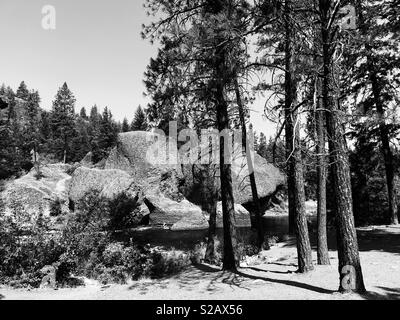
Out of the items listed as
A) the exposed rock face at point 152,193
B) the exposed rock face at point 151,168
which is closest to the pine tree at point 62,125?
the exposed rock face at point 151,168

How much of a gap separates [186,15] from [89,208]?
23.9 feet

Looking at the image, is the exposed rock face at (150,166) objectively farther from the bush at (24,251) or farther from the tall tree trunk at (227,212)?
the bush at (24,251)

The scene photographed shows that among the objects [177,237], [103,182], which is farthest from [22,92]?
[177,237]

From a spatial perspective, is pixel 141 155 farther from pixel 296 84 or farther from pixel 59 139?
pixel 59 139

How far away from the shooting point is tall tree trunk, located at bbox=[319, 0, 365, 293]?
22.2ft

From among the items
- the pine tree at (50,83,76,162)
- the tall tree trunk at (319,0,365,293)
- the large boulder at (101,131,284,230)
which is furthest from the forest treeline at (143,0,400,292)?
the pine tree at (50,83,76,162)

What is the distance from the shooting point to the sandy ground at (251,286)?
727 cm

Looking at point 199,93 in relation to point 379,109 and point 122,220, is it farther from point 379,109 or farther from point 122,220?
point 379,109

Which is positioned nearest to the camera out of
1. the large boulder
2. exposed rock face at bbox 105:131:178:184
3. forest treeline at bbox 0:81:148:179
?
the large boulder

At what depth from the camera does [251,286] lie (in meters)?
8.16

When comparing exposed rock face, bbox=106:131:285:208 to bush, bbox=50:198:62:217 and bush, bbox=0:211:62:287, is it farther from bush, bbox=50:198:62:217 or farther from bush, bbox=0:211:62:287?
bush, bbox=0:211:62:287

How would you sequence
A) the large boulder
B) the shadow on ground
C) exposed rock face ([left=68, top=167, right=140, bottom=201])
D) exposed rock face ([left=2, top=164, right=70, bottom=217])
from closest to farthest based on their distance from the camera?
the shadow on ground → exposed rock face ([left=68, top=167, right=140, bottom=201]) → the large boulder → exposed rock face ([left=2, top=164, right=70, bottom=217])

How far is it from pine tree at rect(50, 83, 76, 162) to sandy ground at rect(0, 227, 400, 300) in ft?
216

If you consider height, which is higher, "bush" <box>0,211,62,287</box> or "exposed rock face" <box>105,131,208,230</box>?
"exposed rock face" <box>105,131,208,230</box>
